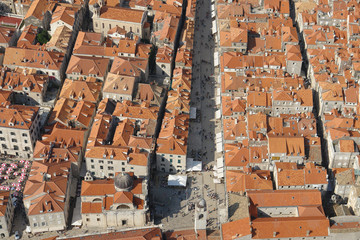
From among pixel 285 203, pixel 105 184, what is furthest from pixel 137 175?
pixel 285 203

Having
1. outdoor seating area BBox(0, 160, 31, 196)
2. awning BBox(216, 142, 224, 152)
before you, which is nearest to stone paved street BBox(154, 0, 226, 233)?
awning BBox(216, 142, 224, 152)

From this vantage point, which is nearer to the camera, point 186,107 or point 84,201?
point 84,201

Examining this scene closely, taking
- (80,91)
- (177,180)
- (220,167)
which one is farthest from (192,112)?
(80,91)

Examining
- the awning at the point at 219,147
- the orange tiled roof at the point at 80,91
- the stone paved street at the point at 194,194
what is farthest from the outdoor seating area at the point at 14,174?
the awning at the point at 219,147

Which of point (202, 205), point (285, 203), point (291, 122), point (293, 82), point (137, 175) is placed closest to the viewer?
point (202, 205)

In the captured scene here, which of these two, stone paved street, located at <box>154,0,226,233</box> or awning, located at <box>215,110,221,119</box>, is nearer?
stone paved street, located at <box>154,0,226,233</box>

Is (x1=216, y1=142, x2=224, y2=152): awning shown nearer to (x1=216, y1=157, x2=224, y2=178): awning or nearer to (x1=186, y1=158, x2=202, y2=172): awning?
(x1=216, y1=157, x2=224, y2=178): awning

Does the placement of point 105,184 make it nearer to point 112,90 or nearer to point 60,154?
point 60,154
